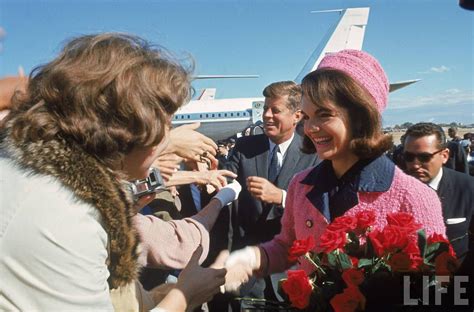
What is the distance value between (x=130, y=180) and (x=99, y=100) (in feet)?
0.82

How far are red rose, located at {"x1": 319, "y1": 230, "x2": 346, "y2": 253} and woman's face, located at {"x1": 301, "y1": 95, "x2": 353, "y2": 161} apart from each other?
22.7 inches

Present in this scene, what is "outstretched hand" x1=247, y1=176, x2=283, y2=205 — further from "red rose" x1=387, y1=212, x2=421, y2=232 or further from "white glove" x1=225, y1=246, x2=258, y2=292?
"red rose" x1=387, y1=212, x2=421, y2=232

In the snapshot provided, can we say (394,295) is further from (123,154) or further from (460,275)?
(123,154)

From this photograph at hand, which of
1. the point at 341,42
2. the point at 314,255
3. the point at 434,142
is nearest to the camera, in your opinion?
the point at 314,255

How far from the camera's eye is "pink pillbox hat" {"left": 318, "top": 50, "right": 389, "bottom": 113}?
1823mm

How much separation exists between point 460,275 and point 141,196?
118 centimetres

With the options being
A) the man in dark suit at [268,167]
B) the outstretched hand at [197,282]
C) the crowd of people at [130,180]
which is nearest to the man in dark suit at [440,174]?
the crowd of people at [130,180]

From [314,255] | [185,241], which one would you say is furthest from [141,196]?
[314,255]

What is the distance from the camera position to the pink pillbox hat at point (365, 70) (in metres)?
1.82

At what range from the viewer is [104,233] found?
1.10 metres

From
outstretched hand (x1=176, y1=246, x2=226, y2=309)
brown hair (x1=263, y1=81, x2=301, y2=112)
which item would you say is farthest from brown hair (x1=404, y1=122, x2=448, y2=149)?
outstretched hand (x1=176, y1=246, x2=226, y2=309)

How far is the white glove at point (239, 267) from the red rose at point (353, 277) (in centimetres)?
63

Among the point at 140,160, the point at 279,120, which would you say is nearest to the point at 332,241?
the point at 140,160

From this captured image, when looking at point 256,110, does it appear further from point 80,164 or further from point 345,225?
point 80,164
